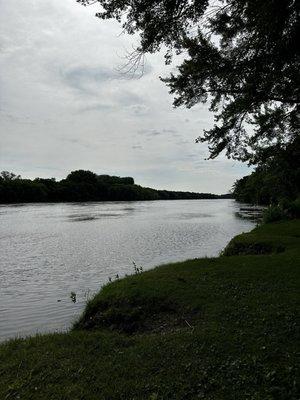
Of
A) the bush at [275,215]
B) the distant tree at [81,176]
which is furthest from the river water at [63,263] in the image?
the distant tree at [81,176]

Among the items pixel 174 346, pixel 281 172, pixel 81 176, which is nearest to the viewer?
pixel 174 346

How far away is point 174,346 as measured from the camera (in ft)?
21.0

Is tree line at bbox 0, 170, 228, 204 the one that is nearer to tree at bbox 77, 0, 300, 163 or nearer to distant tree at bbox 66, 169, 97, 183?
distant tree at bbox 66, 169, 97, 183

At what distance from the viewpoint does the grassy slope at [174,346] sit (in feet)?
17.3

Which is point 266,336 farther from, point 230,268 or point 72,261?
point 72,261

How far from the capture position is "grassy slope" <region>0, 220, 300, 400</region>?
5.27 m

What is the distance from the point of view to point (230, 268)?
10930mm

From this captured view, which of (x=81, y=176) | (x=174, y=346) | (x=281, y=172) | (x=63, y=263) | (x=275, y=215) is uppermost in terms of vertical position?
(x=81, y=176)

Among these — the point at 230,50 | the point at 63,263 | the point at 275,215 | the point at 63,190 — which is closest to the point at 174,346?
the point at 230,50

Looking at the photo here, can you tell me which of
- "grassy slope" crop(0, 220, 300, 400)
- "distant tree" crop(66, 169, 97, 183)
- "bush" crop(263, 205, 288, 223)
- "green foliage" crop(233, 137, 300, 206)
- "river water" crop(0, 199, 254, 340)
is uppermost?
"distant tree" crop(66, 169, 97, 183)

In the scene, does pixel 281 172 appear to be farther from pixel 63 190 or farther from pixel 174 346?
pixel 63 190

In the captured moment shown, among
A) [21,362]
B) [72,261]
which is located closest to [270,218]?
[72,261]

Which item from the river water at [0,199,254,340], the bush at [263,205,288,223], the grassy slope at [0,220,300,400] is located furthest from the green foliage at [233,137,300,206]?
the grassy slope at [0,220,300,400]

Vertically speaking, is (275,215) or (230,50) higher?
(230,50)
